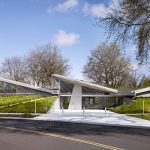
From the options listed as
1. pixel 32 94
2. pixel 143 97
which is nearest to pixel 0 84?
pixel 32 94

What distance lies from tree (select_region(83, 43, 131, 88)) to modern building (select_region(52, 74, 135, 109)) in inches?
899

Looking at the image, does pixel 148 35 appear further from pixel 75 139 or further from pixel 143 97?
pixel 143 97

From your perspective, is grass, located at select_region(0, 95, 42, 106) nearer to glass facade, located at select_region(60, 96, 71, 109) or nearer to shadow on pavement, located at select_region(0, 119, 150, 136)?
glass facade, located at select_region(60, 96, 71, 109)

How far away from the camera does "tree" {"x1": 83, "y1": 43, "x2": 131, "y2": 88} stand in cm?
6950

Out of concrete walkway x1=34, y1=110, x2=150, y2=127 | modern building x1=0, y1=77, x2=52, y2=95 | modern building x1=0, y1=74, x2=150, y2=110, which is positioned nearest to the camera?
concrete walkway x1=34, y1=110, x2=150, y2=127

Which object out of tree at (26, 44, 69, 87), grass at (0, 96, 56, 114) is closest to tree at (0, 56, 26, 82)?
tree at (26, 44, 69, 87)

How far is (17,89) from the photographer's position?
5047 centimetres

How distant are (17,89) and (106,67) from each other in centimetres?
2437

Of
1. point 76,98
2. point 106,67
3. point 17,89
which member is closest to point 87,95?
point 76,98

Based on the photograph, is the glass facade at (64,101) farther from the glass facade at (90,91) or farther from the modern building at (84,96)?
the glass facade at (90,91)

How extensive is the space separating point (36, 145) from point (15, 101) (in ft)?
100

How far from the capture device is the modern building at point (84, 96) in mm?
46241

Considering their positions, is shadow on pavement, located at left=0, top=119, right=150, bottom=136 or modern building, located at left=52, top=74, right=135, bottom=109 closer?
shadow on pavement, located at left=0, top=119, right=150, bottom=136

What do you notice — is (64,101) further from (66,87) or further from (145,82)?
(145,82)
